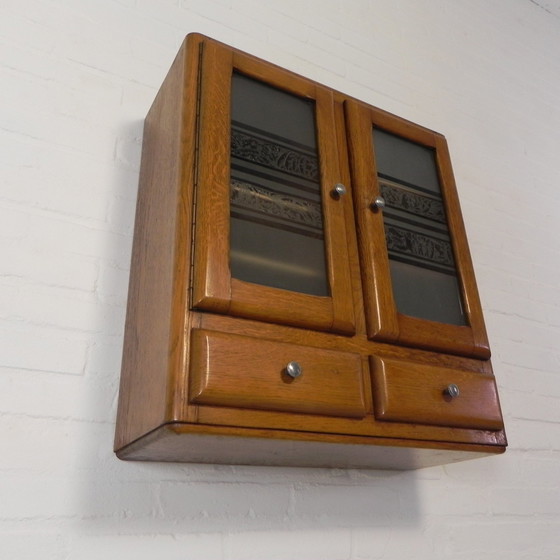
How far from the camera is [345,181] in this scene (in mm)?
1091

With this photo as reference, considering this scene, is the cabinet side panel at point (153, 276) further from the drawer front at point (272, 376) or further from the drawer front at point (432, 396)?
the drawer front at point (432, 396)

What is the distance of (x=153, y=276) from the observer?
37.7 inches

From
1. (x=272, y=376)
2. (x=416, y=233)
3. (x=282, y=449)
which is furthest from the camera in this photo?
(x=416, y=233)

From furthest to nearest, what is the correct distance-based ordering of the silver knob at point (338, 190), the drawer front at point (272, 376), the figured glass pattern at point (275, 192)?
1. the silver knob at point (338, 190)
2. the figured glass pattern at point (275, 192)
3. the drawer front at point (272, 376)

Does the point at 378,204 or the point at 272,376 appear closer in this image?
the point at 272,376

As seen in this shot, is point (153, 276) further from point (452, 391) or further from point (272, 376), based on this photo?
point (452, 391)

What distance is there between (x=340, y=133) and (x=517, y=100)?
1395mm

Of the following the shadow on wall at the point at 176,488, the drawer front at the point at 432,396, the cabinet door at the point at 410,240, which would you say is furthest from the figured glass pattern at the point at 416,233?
the shadow on wall at the point at 176,488

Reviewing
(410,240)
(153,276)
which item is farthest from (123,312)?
(410,240)

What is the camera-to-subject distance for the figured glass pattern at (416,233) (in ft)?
3.57

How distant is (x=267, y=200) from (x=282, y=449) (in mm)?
417

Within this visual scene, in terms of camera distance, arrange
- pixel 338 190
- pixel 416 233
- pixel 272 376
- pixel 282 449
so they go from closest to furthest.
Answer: pixel 272 376 < pixel 282 449 < pixel 338 190 < pixel 416 233


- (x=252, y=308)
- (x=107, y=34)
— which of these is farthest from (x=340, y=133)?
(x=107, y=34)

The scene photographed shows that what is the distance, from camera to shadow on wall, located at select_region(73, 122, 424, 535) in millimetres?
950
